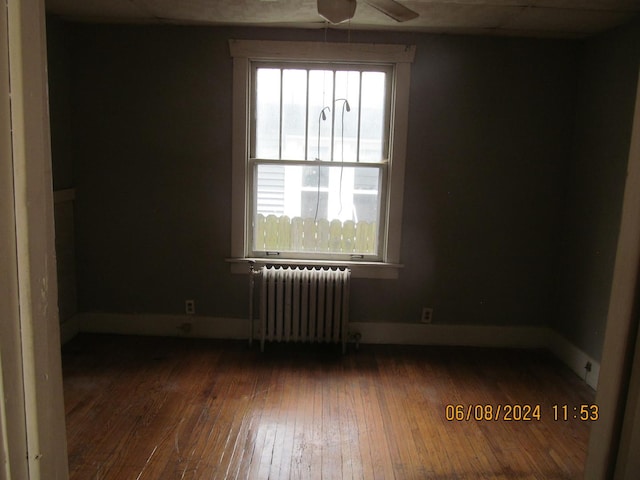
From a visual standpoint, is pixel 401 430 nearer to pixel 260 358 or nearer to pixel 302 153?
pixel 260 358

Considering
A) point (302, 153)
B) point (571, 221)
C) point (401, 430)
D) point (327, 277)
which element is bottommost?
point (401, 430)

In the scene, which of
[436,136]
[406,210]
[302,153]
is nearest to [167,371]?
[302,153]

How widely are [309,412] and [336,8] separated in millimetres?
2303

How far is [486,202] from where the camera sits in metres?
4.02

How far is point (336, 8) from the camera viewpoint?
8.00ft

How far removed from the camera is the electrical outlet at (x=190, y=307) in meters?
4.20

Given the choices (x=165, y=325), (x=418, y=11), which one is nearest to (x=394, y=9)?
(x=418, y=11)

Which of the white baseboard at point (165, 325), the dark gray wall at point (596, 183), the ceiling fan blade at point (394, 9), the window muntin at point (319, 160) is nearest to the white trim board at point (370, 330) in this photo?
the white baseboard at point (165, 325)

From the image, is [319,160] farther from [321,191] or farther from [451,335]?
[451,335]

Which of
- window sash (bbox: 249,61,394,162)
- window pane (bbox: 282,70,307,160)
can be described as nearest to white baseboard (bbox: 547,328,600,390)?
window sash (bbox: 249,61,394,162)

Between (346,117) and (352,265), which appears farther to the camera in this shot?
(352,265)

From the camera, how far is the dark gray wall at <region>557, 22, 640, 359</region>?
10.9ft

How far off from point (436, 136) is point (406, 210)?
62 cm

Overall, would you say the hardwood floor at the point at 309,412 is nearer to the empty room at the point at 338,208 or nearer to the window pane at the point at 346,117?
the empty room at the point at 338,208
